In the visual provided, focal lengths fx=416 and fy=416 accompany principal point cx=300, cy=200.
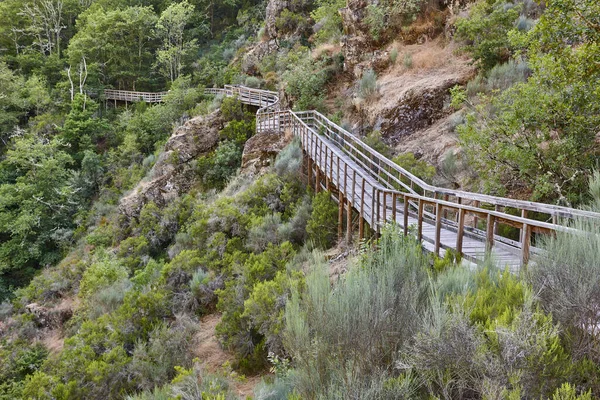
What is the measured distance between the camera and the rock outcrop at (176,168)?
20.0m

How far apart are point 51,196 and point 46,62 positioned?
62.0ft

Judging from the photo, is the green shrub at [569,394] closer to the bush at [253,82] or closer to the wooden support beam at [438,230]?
the wooden support beam at [438,230]

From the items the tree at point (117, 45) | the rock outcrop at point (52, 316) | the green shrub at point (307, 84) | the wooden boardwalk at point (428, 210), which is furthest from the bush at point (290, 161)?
the tree at point (117, 45)

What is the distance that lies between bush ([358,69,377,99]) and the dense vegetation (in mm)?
86

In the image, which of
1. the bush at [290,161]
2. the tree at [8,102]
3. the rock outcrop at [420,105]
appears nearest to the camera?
the rock outcrop at [420,105]

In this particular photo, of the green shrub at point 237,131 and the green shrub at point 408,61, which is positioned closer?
the green shrub at point 408,61

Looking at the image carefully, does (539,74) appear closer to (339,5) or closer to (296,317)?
(296,317)

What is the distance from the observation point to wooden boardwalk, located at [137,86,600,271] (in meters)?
5.01

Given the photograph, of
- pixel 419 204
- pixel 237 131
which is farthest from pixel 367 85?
pixel 419 204

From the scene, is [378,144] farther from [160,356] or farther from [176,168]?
[176,168]

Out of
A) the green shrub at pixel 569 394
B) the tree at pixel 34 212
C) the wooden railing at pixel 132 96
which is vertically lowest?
the tree at pixel 34 212

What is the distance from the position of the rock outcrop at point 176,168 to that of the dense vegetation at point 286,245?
0.37m

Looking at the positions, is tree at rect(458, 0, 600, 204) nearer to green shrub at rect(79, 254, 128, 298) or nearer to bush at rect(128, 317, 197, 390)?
bush at rect(128, 317, 197, 390)

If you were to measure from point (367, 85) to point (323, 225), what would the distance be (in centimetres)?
775
